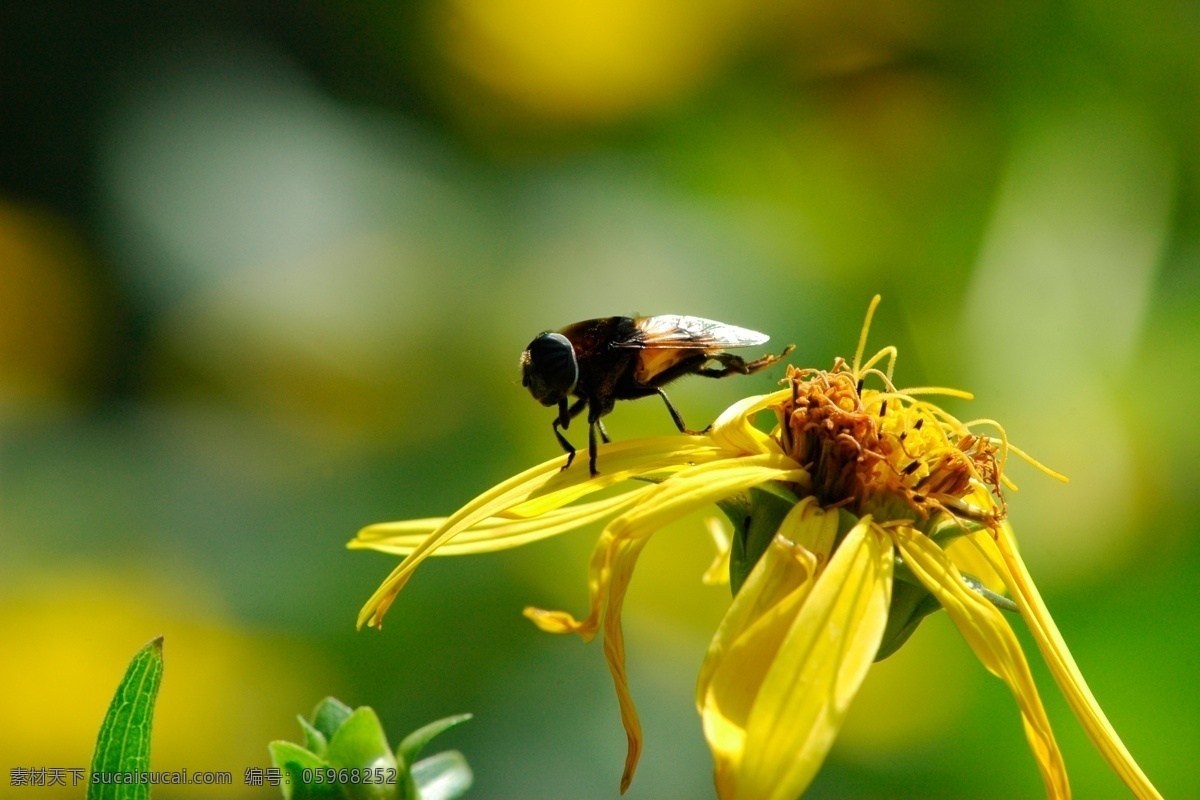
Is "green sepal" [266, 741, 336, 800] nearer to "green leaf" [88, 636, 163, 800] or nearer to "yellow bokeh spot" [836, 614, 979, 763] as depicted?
"green leaf" [88, 636, 163, 800]

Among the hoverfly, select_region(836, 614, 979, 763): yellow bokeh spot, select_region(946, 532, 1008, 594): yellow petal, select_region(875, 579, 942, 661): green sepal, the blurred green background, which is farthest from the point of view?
the blurred green background

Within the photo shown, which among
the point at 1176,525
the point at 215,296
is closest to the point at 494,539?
the point at 1176,525

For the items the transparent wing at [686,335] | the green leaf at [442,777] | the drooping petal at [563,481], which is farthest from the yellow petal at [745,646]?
the transparent wing at [686,335]

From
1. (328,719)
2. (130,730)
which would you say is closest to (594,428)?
(328,719)

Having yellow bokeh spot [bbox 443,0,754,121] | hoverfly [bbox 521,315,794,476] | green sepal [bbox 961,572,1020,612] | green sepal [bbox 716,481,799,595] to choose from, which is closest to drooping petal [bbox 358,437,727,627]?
green sepal [bbox 716,481,799,595]

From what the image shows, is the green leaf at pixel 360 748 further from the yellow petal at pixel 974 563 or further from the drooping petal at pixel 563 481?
the yellow petal at pixel 974 563

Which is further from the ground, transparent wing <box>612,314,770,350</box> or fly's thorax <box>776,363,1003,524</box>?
transparent wing <box>612,314,770,350</box>

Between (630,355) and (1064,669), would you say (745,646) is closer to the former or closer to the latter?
(1064,669)
